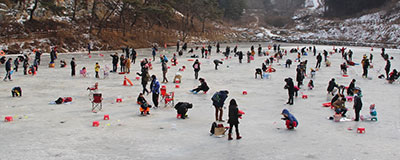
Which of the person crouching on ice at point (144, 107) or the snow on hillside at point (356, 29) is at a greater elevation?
the snow on hillside at point (356, 29)

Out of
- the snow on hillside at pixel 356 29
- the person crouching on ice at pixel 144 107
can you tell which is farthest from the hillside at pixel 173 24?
the person crouching on ice at pixel 144 107

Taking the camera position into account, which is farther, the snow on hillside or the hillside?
the snow on hillside

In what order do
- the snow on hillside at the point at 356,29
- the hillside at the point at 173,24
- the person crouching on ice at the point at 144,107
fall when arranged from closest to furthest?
the person crouching on ice at the point at 144,107 < the hillside at the point at 173,24 < the snow on hillside at the point at 356,29

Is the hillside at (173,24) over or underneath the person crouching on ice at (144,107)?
over

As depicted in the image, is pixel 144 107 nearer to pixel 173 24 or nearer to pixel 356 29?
pixel 173 24

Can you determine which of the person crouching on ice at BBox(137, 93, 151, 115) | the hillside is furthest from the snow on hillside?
the person crouching on ice at BBox(137, 93, 151, 115)

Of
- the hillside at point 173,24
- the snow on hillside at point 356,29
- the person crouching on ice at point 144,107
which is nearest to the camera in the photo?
the person crouching on ice at point 144,107

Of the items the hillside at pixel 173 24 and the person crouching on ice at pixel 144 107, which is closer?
the person crouching on ice at pixel 144 107

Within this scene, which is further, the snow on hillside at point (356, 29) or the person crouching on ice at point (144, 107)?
the snow on hillside at point (356, 29)

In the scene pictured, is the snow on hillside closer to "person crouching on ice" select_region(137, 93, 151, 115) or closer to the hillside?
the hillside

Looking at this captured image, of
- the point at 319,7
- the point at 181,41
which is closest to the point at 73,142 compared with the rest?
the point at 181,41

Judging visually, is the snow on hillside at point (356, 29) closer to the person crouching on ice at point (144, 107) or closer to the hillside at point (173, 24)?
the hillside at point (173, 24)

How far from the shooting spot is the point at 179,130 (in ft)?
39.3

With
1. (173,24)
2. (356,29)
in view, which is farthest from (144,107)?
(356,29)
